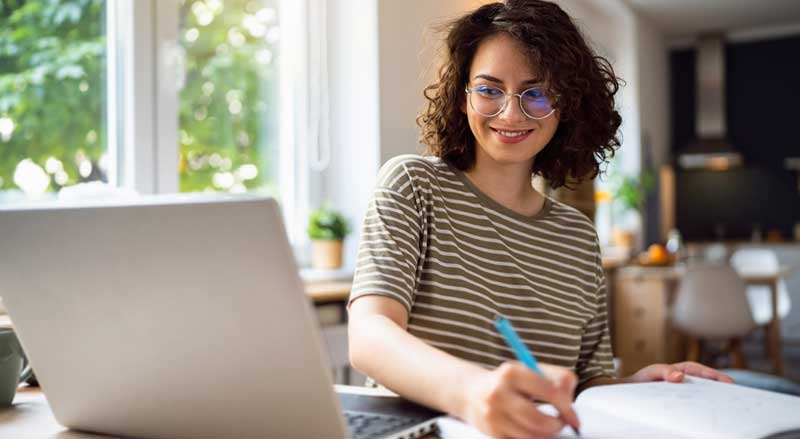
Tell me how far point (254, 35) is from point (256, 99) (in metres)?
0.24

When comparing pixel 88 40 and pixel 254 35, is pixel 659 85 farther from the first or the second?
pixel 88 40

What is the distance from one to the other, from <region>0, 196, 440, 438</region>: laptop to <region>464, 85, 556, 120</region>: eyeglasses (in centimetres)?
48

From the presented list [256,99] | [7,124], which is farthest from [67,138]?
[256,99]

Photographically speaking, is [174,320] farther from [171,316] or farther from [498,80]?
[498,80]

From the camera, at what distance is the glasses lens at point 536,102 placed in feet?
3.63

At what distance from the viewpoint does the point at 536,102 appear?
1114 millimetres

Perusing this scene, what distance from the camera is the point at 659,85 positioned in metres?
7.51

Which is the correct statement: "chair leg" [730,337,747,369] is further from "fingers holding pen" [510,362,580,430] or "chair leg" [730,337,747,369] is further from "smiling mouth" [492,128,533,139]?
"fingers holding pen" [510,362,580,430]

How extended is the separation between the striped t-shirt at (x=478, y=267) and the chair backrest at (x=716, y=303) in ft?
11.1

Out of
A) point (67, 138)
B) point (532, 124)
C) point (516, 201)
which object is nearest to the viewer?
point (532, 124)

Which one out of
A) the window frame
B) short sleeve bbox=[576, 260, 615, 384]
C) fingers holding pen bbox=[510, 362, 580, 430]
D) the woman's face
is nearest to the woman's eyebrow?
the woman's face

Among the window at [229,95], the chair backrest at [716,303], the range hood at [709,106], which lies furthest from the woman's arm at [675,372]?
the range hood at [709,106]

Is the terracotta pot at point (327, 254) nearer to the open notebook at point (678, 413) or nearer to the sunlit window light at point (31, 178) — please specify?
the sunlit window light at point (31, 178)

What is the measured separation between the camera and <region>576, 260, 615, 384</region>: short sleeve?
121cm
